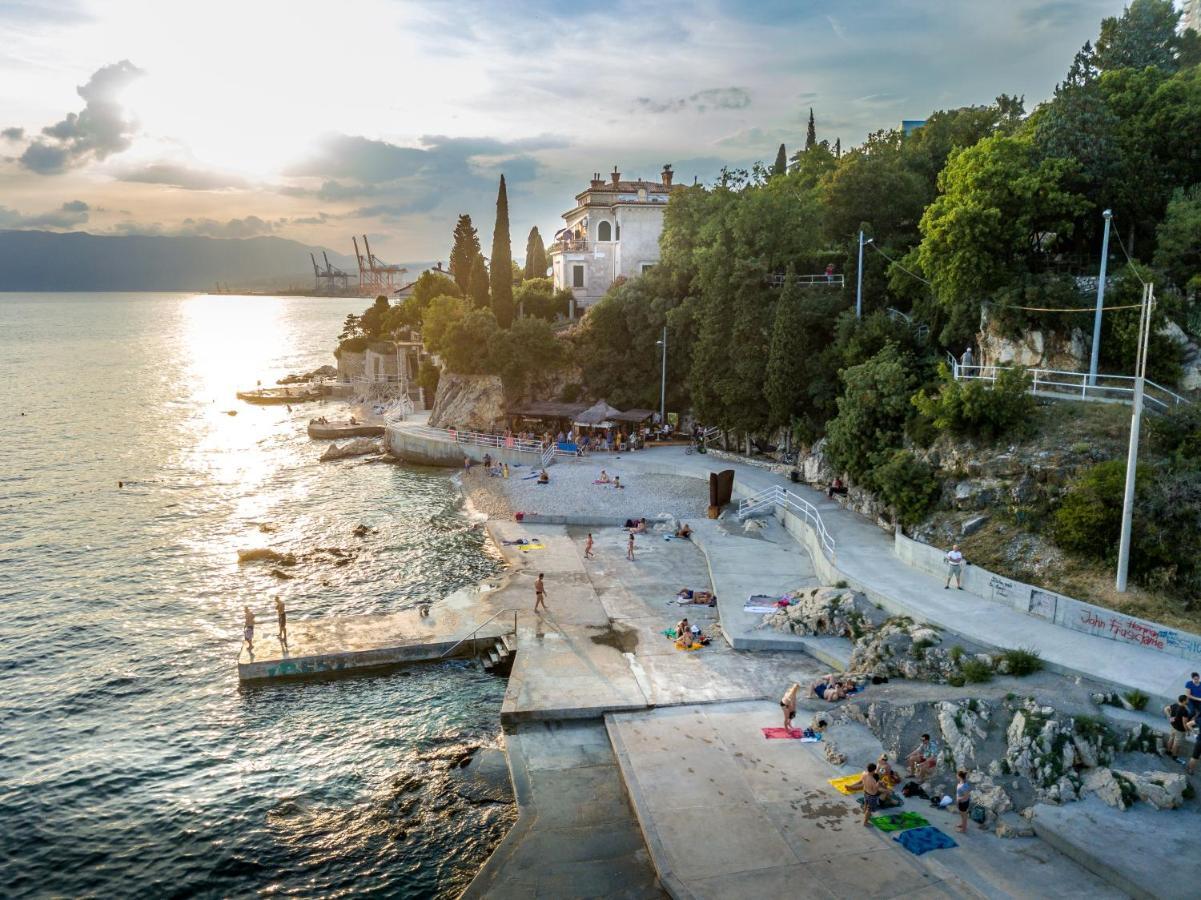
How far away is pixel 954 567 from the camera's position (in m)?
22.6

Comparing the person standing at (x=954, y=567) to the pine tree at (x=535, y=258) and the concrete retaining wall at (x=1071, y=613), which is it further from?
the pine tree at (x=535, y=258)

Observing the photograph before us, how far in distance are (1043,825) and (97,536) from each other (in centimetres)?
4051

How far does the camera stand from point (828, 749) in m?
17.0

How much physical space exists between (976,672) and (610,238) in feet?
181

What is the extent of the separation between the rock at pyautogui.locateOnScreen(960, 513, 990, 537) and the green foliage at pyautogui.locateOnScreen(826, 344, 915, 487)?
485 centimetres

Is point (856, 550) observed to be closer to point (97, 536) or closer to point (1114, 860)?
point (1114, 860)

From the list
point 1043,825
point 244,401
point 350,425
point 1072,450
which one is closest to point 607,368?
point 350,425

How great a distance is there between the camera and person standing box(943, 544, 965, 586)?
22.4 metres

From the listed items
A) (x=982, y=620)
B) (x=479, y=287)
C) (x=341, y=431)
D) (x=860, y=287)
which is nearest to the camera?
(x=982, y=620)

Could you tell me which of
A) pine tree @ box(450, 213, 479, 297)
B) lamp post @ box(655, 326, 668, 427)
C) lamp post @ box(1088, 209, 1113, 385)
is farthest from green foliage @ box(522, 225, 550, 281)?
lamp post @ box(1088, 209, 1113, 385)

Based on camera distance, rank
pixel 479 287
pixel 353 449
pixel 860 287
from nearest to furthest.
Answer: pixel 860 287 → pixel 353 449 → pixel 479 287

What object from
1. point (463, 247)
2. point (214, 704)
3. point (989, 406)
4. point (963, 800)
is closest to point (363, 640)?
point (214, 704)

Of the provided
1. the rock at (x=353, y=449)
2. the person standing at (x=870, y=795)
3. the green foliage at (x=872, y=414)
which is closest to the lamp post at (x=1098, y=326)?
the green foliage at (x=872, y=414)

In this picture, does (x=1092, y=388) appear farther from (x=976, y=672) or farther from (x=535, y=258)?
(x=535, y=258)
